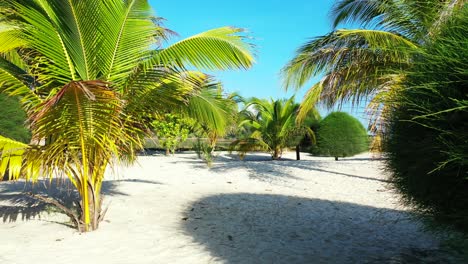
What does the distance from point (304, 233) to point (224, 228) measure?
1.13 m

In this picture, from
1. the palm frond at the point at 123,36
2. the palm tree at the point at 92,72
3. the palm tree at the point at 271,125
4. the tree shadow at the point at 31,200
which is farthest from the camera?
the palm tree at the point at 271,125

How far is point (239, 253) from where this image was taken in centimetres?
389

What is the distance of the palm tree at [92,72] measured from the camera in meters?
3.96

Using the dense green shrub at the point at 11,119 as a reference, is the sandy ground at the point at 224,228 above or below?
below

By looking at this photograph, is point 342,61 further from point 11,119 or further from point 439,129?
point 11,119

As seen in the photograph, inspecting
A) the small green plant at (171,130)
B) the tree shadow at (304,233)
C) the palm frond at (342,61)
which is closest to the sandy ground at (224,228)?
the tree shadow at (304,233)

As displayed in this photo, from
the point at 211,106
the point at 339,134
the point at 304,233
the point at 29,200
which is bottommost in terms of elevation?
the point at 304,233

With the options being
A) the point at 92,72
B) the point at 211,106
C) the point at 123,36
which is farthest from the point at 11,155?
the point at 211,106

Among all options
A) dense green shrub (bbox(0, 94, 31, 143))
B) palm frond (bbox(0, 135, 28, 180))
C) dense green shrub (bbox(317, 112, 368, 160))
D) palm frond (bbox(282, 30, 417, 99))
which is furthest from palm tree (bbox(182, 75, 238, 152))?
dense green shrub (bbox(317, 112, 368, 160))

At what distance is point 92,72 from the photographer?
444 cm

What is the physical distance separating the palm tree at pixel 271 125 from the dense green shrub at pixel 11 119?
7694 mm

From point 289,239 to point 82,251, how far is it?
8.20 feet

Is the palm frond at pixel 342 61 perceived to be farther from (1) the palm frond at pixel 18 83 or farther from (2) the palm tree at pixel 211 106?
(1) the palm frond at pixel 18 83

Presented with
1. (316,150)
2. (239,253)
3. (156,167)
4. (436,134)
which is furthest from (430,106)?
(316,150)
